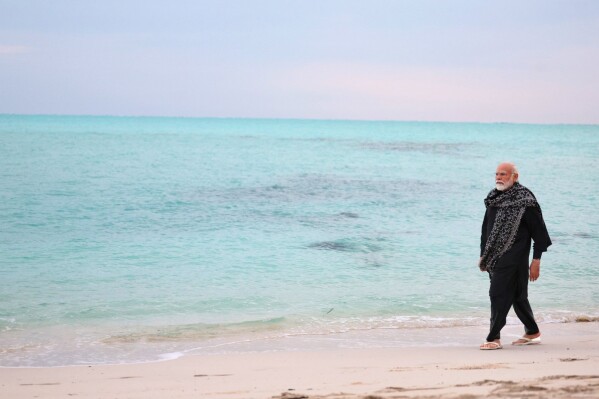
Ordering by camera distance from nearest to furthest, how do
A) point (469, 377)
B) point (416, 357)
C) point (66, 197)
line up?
1. point (469, 377)
2. point (416, 357)
3. point (66, 197)

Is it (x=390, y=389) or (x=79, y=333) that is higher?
(x=390, y=389)

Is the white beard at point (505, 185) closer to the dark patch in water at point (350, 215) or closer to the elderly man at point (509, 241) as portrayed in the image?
the elderly man at point (509, 241)

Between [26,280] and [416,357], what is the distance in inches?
245

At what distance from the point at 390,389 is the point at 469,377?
658 mm

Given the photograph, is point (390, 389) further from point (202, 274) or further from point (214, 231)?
point (214, 231)

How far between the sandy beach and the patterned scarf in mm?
886

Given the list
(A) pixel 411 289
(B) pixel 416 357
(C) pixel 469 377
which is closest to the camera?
(C) pixel 469 377

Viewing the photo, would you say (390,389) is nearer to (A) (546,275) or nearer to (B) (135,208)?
(A) (546,275)

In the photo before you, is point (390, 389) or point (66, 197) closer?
point (390, 389)

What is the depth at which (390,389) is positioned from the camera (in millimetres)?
4762

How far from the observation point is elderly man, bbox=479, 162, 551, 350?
20.8ft

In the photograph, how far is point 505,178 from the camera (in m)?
6.31

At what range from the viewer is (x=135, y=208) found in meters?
19.2

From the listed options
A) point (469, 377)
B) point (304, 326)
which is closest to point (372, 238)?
point (304, 326)
